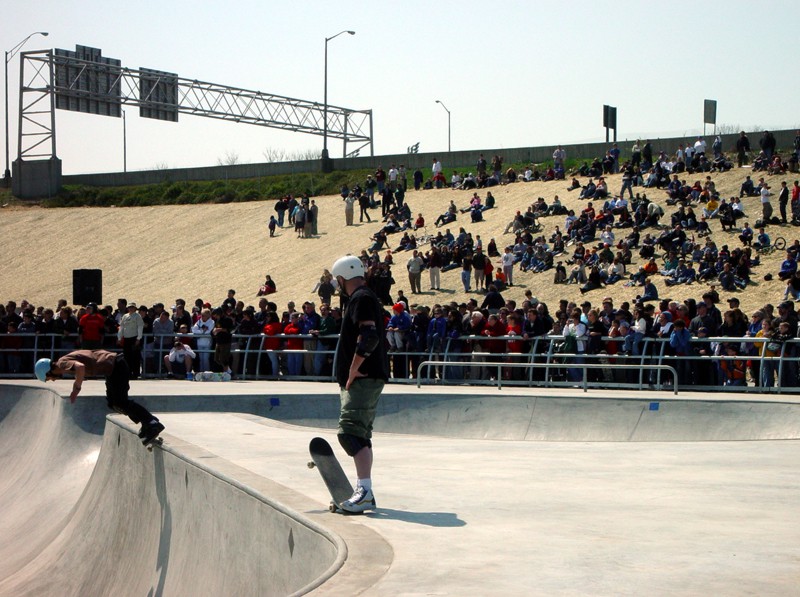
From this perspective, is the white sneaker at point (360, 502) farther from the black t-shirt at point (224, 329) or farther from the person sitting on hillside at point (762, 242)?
the person sitting on hillside at point (762, 242)

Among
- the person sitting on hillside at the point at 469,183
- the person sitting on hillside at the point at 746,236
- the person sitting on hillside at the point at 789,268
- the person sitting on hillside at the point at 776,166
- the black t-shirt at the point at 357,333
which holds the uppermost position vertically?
the person sitting on hillside at the point at 469,183

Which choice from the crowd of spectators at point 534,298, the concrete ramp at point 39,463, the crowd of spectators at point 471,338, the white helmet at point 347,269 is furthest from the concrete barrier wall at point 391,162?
the white helmet at point 347,269

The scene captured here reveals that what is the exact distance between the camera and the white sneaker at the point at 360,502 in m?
7.28

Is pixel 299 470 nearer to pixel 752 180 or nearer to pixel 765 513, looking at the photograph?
pixel 765 513

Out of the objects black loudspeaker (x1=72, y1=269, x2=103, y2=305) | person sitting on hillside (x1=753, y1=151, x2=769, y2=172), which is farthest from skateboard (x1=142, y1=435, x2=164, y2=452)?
person sitting on hillside (x1=753, y1=151, x2=769, y2=172)

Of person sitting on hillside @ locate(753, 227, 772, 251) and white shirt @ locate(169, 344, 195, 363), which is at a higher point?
person sitting on hillside @ locate(753, 227, 772, 251)

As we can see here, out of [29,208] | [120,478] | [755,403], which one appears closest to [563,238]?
[755,403]

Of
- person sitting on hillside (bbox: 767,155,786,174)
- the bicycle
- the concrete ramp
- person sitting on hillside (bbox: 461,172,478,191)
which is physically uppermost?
person sitting on hillside (bbox: 461,172,478,191)

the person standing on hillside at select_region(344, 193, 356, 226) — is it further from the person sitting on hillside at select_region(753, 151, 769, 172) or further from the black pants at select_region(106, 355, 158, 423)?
the black pants at select_region(106, 355, 158, 423)

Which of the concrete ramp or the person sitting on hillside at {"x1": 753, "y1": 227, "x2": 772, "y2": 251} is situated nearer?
the concrete ramp

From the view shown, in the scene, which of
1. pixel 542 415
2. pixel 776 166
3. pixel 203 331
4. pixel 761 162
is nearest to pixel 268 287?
pixel 203 331

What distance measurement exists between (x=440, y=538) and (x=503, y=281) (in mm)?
29646

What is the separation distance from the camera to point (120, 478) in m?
11.5

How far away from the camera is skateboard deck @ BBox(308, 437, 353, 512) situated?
24.5 feet
